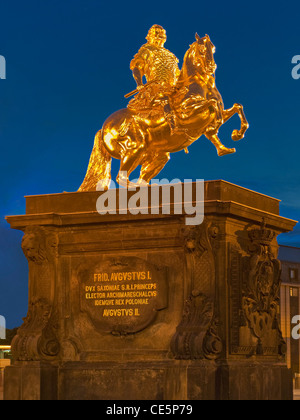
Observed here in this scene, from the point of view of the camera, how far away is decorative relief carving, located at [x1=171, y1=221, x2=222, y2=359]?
19.0 metres

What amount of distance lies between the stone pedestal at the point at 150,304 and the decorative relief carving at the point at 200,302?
17 mm

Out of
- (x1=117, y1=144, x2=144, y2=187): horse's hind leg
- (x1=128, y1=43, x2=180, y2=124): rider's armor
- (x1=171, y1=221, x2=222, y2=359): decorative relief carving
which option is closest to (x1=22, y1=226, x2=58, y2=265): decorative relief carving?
(x1=117, y1=144, x2=144, y2=187): horse's hind leg

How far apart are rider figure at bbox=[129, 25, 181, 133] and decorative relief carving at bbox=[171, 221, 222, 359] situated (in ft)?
9.86

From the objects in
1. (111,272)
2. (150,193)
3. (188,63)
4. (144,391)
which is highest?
(188,63)

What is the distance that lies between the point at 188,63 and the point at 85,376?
6.28m

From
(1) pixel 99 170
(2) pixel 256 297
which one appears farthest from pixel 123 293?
(1) pixel 99 170

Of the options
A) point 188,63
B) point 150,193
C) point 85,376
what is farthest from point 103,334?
point 188,63

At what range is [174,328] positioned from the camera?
64.2 ft

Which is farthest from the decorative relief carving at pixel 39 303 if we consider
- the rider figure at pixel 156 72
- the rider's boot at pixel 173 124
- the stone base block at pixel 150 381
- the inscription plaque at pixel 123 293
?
the rider figure at pixel 156 72

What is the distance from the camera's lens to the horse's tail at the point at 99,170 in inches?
858

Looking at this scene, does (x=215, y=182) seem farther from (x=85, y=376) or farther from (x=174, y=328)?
(x=85, y=376)

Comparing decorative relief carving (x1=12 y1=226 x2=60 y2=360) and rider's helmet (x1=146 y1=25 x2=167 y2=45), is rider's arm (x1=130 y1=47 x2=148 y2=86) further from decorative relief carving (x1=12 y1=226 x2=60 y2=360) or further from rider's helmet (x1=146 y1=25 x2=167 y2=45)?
decorative relief carving (x1=12 y1=226 x2=60 y2=360)

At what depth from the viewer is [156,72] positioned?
72.4 feet

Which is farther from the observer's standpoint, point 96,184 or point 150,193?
point 96,184
